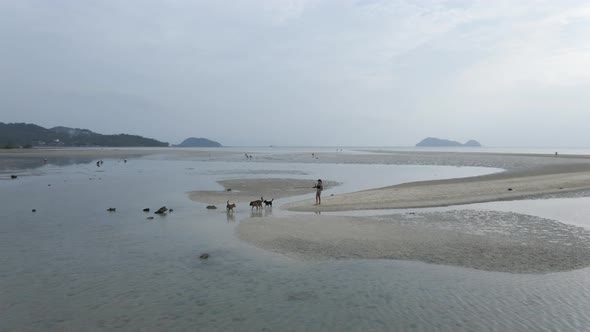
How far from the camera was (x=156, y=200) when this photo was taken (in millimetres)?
28141

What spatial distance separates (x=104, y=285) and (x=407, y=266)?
9.08 metres

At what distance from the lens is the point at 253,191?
111 feet

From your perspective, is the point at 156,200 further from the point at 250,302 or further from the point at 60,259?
the point at 250,302

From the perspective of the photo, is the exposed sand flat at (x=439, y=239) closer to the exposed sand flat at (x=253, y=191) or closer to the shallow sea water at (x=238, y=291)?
the shallow sea water at (x=238, y=291)

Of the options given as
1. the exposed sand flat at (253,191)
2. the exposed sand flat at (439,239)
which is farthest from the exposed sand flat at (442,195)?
the exposed sand flat at (253,191)

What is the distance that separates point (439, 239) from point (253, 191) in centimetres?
2029

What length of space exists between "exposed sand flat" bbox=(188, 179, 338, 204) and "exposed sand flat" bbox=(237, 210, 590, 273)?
901cm

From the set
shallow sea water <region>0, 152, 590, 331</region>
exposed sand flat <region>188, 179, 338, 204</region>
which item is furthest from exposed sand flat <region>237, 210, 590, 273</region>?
exposed sand flat <region>188, 179, 338, 204</region>

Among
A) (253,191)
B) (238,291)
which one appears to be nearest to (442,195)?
(253,191)

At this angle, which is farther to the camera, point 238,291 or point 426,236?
point 426,236

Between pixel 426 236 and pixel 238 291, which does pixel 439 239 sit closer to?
pixel 426 236

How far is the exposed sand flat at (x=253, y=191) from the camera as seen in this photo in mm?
29062

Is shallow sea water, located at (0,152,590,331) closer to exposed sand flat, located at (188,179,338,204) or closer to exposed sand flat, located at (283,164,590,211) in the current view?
exposed sand flat, located at (283,164,590,211)

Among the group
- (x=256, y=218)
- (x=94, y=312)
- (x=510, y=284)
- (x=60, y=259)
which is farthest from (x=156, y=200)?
(x=510, y=284)
